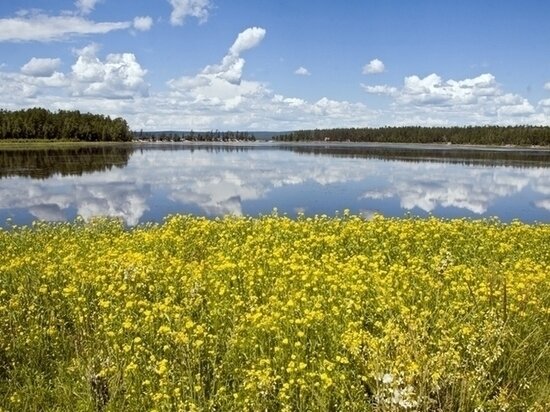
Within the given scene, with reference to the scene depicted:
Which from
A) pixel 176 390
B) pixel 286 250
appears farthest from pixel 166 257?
pixel 176 390

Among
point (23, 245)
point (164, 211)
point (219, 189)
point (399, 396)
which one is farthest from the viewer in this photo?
point (219, 189)

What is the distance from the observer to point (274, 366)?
7.20 m

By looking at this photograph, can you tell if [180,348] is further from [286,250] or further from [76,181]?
[76,181]

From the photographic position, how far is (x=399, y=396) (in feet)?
19.6

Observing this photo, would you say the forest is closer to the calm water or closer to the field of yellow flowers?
the calm water

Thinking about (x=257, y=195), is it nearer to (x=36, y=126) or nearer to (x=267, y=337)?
(x=267, y=337)

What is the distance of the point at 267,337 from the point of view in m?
7.86

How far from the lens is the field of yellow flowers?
6461mm

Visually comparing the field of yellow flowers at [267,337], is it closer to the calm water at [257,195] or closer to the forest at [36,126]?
the calm water at [257,195]

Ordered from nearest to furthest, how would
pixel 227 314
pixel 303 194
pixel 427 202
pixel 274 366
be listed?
pixel 274 366 < pixel 227 314 < pixel 427 202 < pixel 303 194

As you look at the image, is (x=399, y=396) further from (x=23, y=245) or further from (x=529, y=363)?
(x=23, y=245)

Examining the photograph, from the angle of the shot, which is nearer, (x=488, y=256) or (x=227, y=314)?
(x=227, y=314)

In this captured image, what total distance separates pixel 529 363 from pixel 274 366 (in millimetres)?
3519

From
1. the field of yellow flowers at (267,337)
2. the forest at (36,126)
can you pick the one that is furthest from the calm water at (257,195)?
the forest at (36,126)
